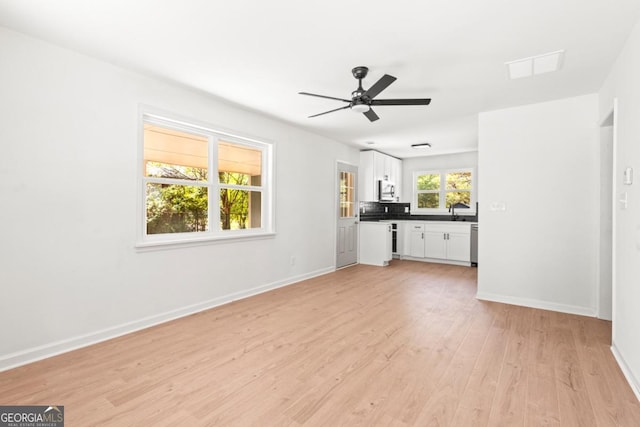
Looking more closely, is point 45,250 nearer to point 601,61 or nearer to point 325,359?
point 325,359

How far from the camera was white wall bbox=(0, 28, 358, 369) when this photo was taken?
2.35 m

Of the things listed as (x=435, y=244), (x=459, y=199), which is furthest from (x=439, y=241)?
(x=459, y=199)

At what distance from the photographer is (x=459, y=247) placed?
21.3 ft

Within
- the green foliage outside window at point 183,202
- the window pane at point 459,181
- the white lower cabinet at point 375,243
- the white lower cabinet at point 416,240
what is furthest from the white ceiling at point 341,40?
the white lower cabinet at point 416,240

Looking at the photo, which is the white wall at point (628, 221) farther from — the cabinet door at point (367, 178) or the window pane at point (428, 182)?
the window pane at point (428, 182)

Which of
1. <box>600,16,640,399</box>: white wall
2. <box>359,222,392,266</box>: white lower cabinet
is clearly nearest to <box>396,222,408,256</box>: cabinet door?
<box>359,222,392,266</box>: white lower cabinet

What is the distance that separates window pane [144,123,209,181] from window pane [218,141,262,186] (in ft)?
0.82

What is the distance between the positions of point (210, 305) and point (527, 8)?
12.9 ft

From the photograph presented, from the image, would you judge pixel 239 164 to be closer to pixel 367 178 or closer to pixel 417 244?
pixel 367 178

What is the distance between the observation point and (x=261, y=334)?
294 centimetres

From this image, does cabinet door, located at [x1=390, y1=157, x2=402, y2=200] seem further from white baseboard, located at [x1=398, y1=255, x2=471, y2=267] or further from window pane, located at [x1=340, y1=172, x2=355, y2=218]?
white baseboard, located at [x1=398, y1=255, x2=471, y2=267]

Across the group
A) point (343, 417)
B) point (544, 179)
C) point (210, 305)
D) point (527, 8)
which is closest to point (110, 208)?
point (210, 305)

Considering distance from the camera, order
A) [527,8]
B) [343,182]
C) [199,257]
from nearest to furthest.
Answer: [527,8] < [199,257] < [343,182]

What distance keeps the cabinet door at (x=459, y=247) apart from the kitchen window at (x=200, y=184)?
3995mm
